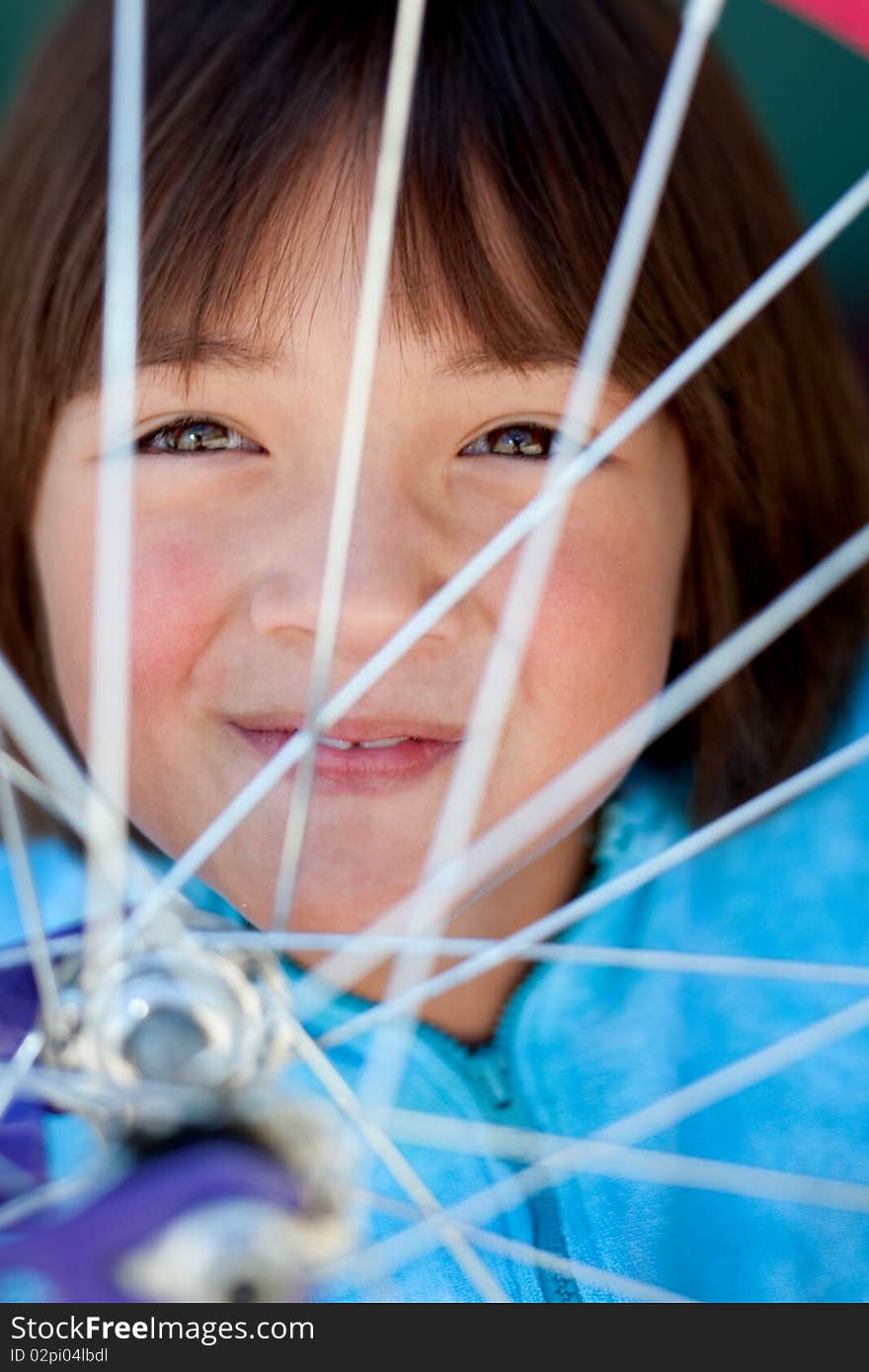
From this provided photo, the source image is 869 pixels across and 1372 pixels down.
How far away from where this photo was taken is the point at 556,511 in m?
0.52

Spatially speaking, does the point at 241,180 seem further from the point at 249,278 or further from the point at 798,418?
the point at 798,418

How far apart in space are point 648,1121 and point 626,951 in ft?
0.27

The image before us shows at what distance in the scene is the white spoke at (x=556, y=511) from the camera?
507 millimetres

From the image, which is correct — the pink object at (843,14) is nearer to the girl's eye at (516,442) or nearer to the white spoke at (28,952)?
the girl's eye at (516,442)

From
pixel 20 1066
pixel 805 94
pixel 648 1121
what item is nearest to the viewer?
pixel 20 1066

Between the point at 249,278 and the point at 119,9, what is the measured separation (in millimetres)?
129

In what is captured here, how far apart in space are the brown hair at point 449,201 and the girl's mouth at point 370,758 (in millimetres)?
132

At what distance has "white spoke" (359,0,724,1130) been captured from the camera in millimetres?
507

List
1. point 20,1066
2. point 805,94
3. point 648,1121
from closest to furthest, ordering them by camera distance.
A: point 20,1066 → point 648,1121 → point 805,94

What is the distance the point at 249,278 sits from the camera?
49 centimetres

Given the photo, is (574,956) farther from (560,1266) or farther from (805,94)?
(805,94)

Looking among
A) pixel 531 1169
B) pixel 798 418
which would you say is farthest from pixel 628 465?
pixel 531 1169

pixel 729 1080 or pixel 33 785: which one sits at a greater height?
pixel 33 785

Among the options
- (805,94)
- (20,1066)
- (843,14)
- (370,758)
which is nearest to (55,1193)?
(20,1066)
